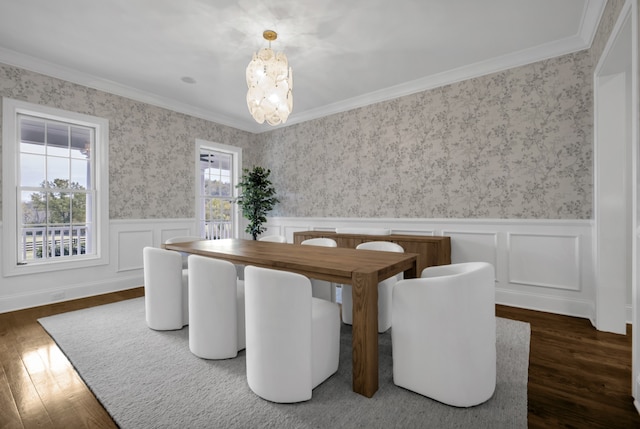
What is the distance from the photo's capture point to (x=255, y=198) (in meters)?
5.18

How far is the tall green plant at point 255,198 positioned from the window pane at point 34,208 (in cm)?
256

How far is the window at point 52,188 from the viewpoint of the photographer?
10.5 ft

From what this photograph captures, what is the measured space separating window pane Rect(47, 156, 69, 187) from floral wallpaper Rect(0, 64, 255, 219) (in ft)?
1.52

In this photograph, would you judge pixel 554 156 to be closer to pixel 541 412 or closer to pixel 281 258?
pixel 541 412

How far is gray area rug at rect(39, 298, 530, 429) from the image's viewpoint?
4.65 ft

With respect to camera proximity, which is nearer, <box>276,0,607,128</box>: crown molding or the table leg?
the table leg

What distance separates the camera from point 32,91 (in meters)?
3.33

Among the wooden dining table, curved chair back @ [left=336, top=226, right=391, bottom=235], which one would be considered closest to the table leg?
the wooden dining table

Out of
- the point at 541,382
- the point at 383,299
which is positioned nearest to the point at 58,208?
the point at 383,299

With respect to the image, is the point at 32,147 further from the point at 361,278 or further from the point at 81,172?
the point at 361,278

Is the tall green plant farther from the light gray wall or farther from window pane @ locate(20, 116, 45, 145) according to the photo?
window pane @ locate(20, 116, 45, 145)

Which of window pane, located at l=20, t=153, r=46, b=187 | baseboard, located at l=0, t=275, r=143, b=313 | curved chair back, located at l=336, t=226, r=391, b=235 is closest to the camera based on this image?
baseboard, located at l=0, t=275, r=143, b=313

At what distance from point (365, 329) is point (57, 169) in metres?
4.22

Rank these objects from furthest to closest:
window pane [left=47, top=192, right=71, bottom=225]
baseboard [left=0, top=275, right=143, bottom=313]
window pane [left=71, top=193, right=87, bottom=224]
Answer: window pane [left=71, top=193, right=87, bottom=224] → window pane [left=47, top=192, right=71, bottom=225] → baseboard [left=0, top=275, right=143, bottom=313]
